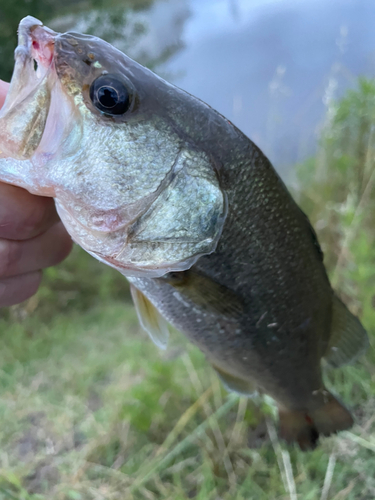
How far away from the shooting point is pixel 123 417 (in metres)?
1.12

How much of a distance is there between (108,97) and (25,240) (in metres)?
0.31

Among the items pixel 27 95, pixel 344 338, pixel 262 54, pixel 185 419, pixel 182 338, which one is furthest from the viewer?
pixel 262 54

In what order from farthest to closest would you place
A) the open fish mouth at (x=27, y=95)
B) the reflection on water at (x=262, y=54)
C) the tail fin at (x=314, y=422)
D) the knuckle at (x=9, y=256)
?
the reflection on water at (x=262, y=54)
the tail fin at (x=314, y=422)
the knuckle at (x=9, y=256)
the open fish mouth at (x=27, y=95)

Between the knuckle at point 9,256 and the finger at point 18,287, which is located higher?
the knuckle at point 9,256

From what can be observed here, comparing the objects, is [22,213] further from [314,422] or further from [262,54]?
[262,54]

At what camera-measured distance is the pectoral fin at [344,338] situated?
2.62 ft

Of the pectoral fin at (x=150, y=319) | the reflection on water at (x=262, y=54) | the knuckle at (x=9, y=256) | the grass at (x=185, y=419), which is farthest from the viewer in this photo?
the reflection on water at (x=262, y=54)

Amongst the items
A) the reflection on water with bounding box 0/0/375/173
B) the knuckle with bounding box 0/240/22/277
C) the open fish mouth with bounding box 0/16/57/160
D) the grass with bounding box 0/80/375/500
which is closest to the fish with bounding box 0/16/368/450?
the open fish mouth with bounding box 0/16/57/160

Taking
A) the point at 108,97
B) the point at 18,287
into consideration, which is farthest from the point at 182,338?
the point at 108,97

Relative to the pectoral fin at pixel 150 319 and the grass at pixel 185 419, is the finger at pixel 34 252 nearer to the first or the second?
the pectoral fin at pixel 150 319

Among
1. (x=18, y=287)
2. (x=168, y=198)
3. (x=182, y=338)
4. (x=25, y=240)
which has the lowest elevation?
(x=182, y=338)

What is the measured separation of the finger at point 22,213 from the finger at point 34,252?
21 mm

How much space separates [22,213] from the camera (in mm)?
532

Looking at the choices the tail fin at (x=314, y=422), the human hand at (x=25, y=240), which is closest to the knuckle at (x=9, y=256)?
the human hand at (x=25, y=240)
